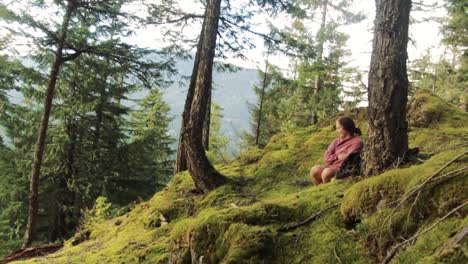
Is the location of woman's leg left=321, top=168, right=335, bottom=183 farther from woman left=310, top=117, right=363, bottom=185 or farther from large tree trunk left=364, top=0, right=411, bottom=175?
large tree trunk left=364, top=0, right=411, bottom=175

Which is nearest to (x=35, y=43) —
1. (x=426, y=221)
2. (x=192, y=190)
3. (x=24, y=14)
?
(x=24, y=14)

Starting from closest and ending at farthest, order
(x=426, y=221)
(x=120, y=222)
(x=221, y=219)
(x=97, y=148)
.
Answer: (x=426, y=221) < (x=221, y=219) < (x=120, y=222) < (x=97, y=148)

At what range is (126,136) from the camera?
20344 millimetres

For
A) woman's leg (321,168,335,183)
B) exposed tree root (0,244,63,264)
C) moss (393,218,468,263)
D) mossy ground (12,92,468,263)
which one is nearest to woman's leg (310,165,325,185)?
woman's leg (321,168,335,183)

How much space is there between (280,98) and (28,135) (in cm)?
1326

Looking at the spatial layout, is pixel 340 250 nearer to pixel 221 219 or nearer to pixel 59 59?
pixel 221 219

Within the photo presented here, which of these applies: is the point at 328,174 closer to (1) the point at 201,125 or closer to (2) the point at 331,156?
(2) the point at 331,156

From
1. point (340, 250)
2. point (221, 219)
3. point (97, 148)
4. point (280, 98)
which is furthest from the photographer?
point (280, 98)

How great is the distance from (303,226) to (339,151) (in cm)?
239

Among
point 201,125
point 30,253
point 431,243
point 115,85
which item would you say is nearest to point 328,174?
point 201,125

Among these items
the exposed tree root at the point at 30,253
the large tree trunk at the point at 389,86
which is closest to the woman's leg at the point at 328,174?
the large tree trunk at the point at 389,86

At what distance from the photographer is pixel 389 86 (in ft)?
13.4

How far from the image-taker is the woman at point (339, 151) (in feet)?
18.3

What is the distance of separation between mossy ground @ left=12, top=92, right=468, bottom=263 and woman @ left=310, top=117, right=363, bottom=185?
2.11 ft
